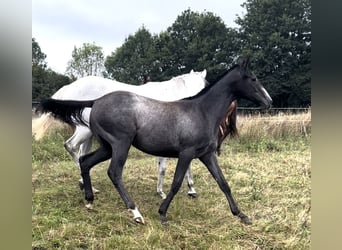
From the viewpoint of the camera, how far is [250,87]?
132 centimetres

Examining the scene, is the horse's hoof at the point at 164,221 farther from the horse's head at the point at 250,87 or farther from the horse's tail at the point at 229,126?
the horse's head at the point at 250,87

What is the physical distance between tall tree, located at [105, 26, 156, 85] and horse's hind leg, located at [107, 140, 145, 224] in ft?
1.06

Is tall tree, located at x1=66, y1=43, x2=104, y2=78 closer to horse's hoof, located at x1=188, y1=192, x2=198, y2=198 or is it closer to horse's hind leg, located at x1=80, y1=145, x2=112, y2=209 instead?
horse's hind leg, located at x1=80, y1=145, x2=112, y2=209

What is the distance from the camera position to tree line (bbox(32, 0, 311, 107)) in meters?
1.23

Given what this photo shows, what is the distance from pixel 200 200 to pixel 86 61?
753mm

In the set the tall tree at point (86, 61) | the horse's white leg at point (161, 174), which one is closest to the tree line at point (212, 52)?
the tall tree at point (86, 61)

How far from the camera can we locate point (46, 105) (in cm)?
120

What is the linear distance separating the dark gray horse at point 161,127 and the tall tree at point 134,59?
13 cm

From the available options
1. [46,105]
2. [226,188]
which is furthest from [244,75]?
[46,105]

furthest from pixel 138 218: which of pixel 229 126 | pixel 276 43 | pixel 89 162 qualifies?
pixel 276 43

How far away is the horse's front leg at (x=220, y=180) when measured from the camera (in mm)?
1318
